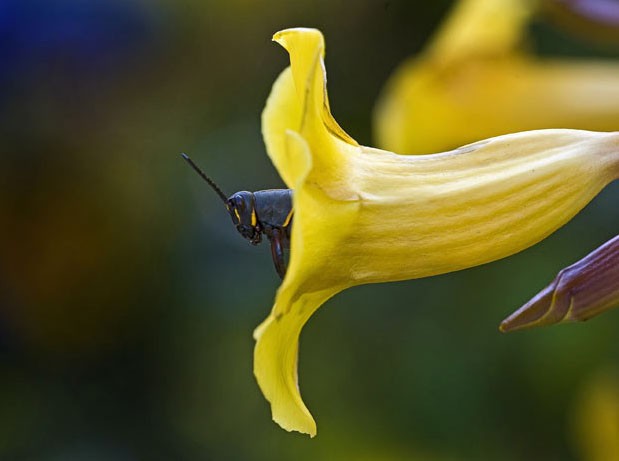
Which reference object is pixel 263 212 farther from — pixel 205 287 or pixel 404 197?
pixel 205 287

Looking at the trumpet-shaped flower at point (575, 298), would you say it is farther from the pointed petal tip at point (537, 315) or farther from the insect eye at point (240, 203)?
the insect eye at point (240, 203)

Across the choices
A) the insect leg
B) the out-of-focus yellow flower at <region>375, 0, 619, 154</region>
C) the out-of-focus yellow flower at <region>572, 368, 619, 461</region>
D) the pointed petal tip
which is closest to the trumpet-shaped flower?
the pointed petal tip

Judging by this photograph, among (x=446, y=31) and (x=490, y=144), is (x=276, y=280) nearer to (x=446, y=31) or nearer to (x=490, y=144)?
(x=446, y=31)

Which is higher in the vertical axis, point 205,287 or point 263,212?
point 263,212

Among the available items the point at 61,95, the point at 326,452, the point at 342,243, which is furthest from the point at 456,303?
the point at 342,243

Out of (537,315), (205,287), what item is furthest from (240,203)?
(205,287)

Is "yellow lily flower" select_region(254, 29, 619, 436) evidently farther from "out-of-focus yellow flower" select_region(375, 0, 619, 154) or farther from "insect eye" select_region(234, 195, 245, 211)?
"out-of-focus yellow flower" select_region(375, 0, 619, 154)

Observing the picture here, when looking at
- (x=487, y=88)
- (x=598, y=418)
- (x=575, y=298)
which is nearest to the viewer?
(x=575, y=298)

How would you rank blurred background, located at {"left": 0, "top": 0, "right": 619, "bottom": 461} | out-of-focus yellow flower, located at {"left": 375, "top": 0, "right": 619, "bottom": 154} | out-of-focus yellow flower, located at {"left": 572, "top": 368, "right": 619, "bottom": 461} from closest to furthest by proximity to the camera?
out-of-focus yellow flower, located at {"left": 375, "top": 0, "right": 619, "bottom": 154}, out-of-focus yellow flower, located at {"left": 572, "top": 368, "right": 619, "bottom": 461}, blurred background, located at {"left": 0, "top": 0, "right": 619, "bottom": 461}
